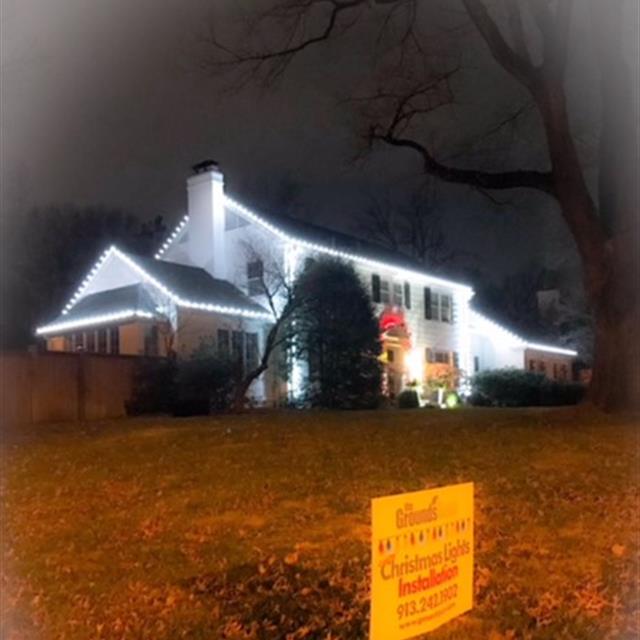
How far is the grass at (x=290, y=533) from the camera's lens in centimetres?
488

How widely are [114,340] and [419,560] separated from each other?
22.0 meters

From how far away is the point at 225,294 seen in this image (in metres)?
26.4

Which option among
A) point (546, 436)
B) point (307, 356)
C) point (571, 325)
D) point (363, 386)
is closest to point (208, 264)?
point (307, 356)

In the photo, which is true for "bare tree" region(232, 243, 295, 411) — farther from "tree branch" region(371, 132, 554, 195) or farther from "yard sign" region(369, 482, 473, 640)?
"yard sign" region(369, 482, 473, 640)

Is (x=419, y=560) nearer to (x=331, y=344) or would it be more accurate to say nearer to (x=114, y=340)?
(x=331, y=344)

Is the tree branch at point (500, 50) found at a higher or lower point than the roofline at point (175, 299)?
higher

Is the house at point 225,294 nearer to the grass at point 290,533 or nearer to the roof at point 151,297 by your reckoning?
the roof at point 151,297

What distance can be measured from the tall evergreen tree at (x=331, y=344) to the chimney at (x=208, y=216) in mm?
3792

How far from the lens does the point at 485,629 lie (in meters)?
4.82

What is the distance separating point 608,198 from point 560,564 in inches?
378

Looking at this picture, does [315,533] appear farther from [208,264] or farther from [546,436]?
[208,264]

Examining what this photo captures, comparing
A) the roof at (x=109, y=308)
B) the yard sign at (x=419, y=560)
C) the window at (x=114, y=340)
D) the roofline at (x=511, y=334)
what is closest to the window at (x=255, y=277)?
the roof at (x=109, y=308)

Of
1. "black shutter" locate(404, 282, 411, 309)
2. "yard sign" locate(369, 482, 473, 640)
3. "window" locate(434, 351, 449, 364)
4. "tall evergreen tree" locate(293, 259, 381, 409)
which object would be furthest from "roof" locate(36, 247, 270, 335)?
"yard sign" locate(369, 482, 473, 640)

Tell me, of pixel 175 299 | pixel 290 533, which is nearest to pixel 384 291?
pixel 175 299
